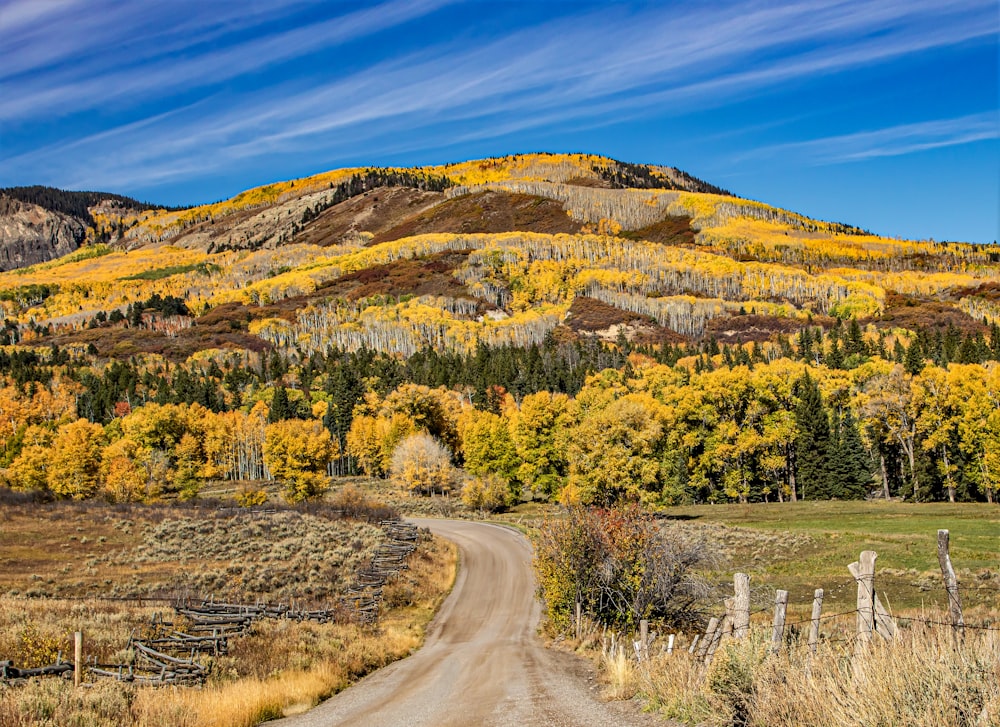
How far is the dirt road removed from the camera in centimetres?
1603

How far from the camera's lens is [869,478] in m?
82.8

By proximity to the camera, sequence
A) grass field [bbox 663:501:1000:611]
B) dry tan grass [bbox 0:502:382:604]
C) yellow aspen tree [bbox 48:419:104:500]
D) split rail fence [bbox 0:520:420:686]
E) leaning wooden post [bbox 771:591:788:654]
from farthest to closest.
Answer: yellow aspen tree [bbox 48:419:104:500] → dry tan grass [bbox 0:502:382:604] → grass field [bbox 663:501:1000:611] → split rail fence [bbox 0:520:420:686] → leaning wooden post [bbox 771:591:788:654]

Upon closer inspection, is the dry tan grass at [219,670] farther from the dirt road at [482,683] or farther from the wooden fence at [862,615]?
the wooden fence at [862,615]

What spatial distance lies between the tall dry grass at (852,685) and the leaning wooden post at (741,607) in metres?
0.32

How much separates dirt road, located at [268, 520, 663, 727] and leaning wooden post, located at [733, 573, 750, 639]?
2.41m

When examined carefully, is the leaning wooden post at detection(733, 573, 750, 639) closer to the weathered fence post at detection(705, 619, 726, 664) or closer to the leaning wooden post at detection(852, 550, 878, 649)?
the weathered fence post at detection(705, 619, 726, 664)

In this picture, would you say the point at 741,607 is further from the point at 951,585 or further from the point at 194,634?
the point at 194,634

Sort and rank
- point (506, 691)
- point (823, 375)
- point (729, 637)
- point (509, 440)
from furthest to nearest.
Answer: point (823, 375)
point (509, 440)
point (506, 691)
point (729, 637)

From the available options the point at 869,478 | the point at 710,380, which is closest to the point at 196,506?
the point at 710,380

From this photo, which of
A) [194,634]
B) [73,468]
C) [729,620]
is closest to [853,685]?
[729,620]

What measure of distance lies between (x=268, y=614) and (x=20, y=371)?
17757 cm

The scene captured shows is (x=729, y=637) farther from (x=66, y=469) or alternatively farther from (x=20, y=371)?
(x=20, y=371)

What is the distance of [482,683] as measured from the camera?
21.3 meters

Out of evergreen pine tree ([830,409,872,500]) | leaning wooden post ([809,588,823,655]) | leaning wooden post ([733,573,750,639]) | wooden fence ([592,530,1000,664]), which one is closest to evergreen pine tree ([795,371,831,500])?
evergreen pine tree ([830,409,872,500])
